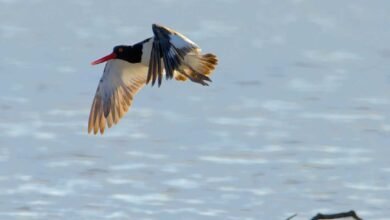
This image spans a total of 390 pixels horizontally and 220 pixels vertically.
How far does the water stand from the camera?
46.4 feet

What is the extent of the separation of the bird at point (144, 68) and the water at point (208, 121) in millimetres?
915

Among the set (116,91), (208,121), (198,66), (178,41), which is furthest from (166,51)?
(208,121)

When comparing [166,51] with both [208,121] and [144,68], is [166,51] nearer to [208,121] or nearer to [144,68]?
[144,68]

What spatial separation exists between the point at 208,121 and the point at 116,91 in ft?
10.6

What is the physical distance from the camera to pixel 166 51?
38.6ft

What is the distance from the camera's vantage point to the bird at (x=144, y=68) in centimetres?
1173

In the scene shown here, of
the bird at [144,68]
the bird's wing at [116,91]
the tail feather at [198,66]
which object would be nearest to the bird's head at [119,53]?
the bird at [144,68]

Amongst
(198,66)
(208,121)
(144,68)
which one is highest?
(208,121)

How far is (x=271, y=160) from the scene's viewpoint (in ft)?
50.3

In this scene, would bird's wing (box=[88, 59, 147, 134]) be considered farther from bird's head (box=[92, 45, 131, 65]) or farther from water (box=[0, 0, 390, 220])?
water (box=[0, 0, 390, 220])

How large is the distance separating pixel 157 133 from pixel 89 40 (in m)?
4.70

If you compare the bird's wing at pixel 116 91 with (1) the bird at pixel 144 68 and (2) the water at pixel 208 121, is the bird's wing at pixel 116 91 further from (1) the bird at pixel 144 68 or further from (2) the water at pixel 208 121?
(2) the water at pixel 208 121

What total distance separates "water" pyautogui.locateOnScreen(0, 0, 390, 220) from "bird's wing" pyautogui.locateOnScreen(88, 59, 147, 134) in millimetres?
852

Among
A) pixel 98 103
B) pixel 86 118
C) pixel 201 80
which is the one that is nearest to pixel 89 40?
pixel 86 118
